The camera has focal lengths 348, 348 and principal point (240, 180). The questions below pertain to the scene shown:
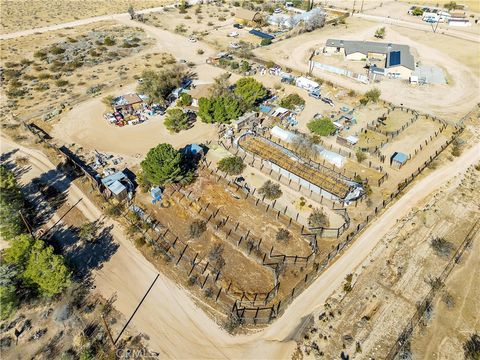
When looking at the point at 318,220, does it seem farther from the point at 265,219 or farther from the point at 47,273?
the point at 47,273

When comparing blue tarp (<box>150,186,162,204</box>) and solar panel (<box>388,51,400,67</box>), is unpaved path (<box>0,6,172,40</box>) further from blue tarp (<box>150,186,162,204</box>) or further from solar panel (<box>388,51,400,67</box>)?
solar panel (<box>388,51,400,67</box>)

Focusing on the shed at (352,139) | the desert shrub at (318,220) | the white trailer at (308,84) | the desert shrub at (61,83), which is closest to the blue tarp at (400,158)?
the shed at (352,139)

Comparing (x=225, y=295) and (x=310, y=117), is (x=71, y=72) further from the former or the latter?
(x=225, y=295)

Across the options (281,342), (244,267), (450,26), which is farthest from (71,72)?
(450,26)

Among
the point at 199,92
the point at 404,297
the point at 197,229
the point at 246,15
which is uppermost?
the point at 246,15

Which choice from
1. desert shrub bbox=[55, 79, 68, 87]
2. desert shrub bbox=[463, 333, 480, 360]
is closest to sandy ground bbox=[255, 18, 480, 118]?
desert shrub bbox=[463, 333, 480, 360]

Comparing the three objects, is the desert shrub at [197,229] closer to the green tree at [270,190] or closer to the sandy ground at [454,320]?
the green tree at [270,190]

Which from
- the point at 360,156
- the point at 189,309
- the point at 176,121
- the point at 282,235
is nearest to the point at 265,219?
the point at 282,235
